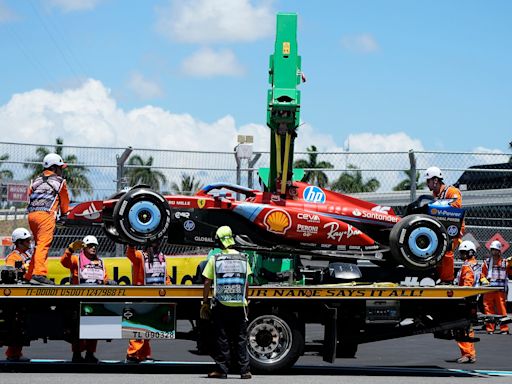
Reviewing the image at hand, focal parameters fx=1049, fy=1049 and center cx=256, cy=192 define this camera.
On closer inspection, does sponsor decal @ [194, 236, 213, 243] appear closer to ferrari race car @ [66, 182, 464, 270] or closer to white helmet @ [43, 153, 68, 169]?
ferrari race car @ [66, 182, 464, 270]

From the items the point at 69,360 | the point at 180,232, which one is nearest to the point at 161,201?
the point at 180,232

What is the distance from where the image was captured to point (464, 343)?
14.0m

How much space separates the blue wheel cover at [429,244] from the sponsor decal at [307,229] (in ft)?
3.93

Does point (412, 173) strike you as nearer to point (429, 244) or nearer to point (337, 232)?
point (337, 232)

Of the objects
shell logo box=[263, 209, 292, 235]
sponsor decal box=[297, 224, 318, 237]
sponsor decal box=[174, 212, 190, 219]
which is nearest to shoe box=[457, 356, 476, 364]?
sponsor decal box=[297, 224, 318, 237]

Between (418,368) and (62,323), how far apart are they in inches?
180

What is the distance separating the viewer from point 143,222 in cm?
1247

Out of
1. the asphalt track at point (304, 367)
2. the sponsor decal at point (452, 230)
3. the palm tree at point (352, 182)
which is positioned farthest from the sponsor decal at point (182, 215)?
the palm tree at point (352, 182)

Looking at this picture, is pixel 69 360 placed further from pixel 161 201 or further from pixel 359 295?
pixel 359 295

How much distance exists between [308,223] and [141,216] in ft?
7.01

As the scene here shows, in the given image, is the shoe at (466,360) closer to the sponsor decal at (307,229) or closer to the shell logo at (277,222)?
the sponsor decal at (307,229)

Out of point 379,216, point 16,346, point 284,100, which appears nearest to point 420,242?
point 379,216

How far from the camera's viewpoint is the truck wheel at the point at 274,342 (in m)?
12.2

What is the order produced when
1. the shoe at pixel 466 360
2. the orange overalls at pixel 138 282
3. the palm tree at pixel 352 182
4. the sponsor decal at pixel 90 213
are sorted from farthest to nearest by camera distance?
the palm tree at pixel 352 182 < the shoe at pixel 466 360 < the orange overalls at pixel 138 282 < the sponsor decal at pixel 90 213
